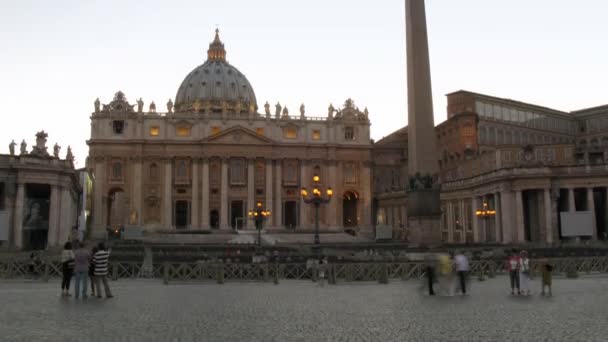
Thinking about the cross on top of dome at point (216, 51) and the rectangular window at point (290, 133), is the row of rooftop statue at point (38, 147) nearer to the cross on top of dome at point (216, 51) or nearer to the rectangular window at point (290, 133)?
the rectangular window at point (290, 133)

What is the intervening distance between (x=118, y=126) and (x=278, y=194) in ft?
76.8

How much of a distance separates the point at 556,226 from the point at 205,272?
33.3 meters

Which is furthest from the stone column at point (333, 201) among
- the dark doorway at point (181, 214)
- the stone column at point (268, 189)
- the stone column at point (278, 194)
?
the dark doorway at point (181, 214)

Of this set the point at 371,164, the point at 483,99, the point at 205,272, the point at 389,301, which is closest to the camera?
the point at 389,301

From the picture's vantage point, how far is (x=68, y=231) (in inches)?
1889

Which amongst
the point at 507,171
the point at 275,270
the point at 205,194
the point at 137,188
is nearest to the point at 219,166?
the point at 205,194

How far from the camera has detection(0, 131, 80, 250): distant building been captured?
136ft

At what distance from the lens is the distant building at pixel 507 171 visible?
4941cm

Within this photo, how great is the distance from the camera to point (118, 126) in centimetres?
Result: 8581

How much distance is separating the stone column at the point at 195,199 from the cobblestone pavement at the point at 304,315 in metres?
64.7

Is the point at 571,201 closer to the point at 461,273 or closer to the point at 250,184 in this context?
the point at 461,273

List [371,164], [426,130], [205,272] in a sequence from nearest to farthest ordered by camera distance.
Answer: [426,130]
[205,272]
[371,164]

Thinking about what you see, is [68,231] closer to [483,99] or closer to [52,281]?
[52,281]

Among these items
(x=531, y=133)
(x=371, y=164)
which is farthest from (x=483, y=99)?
(x=371, y=164)
